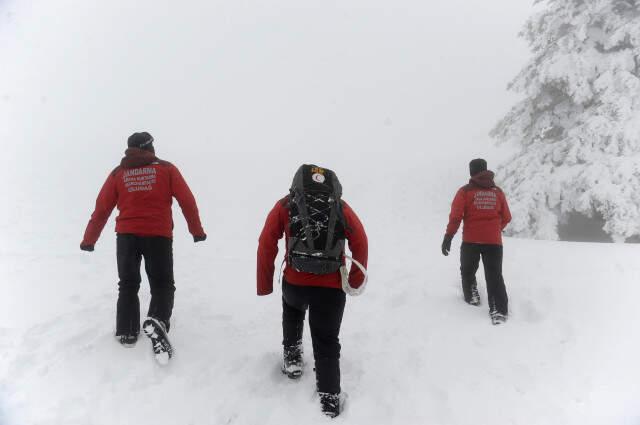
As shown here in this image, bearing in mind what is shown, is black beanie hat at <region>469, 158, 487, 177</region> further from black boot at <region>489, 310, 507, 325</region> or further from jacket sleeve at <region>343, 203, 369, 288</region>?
jacket sleeve at <region>343, 203, 369, 288</region>

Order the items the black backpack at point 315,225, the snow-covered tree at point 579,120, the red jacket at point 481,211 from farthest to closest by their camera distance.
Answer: the snow-covered tree at point 579,120 < the red jacket at point 481,211 < the black backpack at point 315,225

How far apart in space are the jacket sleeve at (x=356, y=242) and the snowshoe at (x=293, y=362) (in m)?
0.95

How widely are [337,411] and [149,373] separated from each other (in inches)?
73.6

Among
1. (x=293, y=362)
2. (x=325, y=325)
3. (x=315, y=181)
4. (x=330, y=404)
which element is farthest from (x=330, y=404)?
(x=315, y=181)

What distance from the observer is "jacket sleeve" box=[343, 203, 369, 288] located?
360 cm

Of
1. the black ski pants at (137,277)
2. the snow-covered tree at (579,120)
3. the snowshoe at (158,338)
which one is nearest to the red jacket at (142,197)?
the black ski pants at (137,277)

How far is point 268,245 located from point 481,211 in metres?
3.36

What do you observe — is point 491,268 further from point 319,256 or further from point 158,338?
point 158,338

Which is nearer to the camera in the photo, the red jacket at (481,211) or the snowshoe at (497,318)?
the snowshoe at (497,318)

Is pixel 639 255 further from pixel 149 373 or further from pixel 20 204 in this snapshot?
pixel 20 204

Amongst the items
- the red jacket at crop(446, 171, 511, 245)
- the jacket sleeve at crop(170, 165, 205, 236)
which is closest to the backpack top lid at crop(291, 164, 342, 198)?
the jacket sleeve at crop(170, 165, 205, 236)

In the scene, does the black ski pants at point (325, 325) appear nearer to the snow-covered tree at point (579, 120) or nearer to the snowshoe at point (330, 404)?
the snowshoe at point (330, 404)

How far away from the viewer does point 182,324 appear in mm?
5121

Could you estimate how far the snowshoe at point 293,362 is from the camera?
398 centimetres
